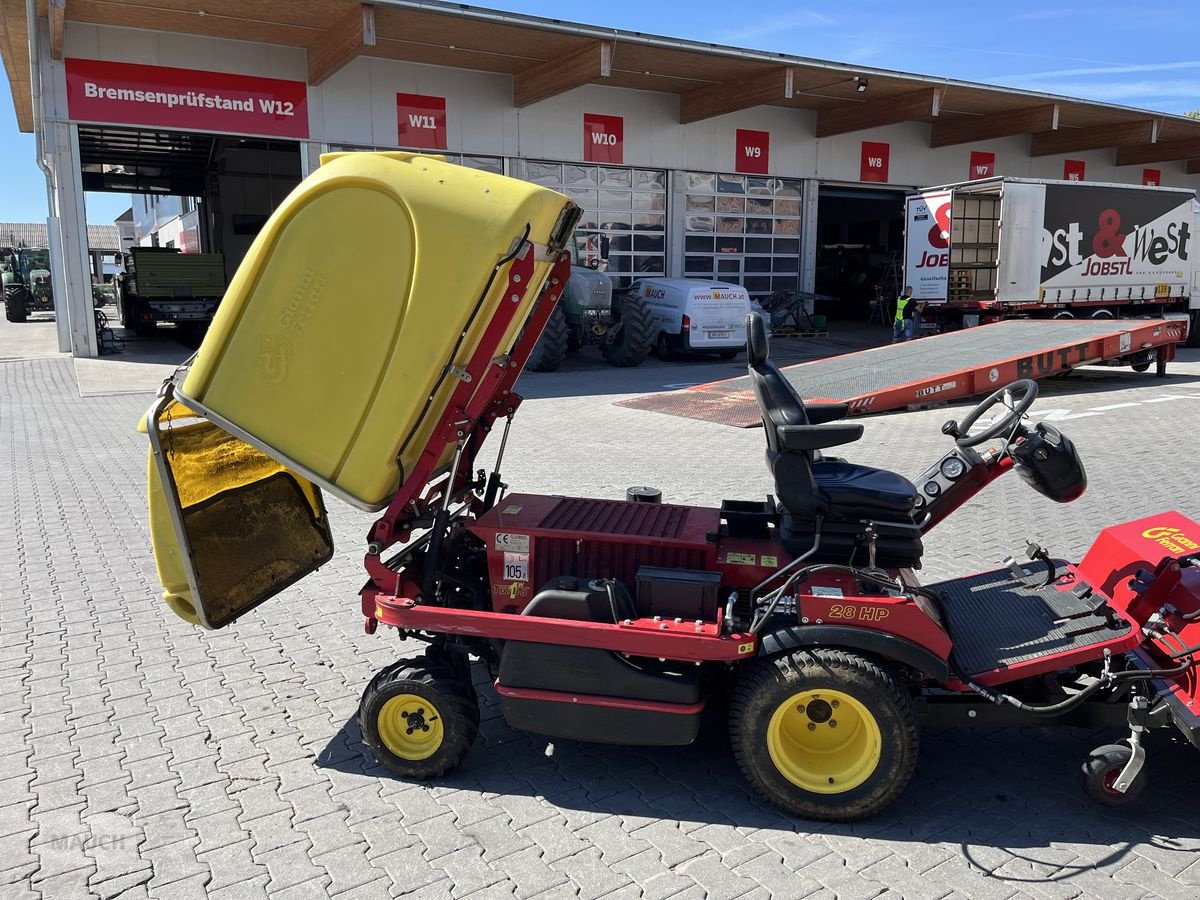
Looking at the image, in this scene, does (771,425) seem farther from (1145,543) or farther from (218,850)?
(218,850)

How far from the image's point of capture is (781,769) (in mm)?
3215

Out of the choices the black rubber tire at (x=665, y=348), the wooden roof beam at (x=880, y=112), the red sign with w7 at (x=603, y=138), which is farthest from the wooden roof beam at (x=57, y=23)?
the wooden roof beam at (x=880, y=112)

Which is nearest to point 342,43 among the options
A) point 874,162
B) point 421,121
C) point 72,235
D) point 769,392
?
point 421,121

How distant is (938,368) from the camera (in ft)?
39.4

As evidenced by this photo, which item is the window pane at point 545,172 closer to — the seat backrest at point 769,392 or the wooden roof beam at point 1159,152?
the seat backrest at point 769,392

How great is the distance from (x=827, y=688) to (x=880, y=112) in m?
21.4

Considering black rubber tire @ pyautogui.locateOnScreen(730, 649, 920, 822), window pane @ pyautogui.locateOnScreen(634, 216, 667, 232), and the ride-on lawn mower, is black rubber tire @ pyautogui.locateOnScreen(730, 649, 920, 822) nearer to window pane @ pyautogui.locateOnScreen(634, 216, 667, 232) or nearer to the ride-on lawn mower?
the ride-on lawn mower

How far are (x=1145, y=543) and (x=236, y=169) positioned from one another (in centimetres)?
2858

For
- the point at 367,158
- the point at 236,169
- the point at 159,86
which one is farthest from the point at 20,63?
the point at 367,158

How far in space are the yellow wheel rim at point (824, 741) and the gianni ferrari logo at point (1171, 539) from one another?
1.50 m

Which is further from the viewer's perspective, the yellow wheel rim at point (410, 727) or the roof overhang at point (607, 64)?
the roof overhang at point (607, 64)

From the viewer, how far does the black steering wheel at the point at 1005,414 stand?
3566 millimetres

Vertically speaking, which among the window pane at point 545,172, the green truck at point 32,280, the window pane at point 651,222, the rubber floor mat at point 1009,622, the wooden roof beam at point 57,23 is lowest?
the rubber floor mat at point 1009,622

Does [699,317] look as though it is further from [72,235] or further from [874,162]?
[72,235]
